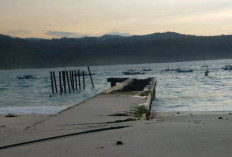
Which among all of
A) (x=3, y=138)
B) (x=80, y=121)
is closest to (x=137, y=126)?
(x=80, y=121)

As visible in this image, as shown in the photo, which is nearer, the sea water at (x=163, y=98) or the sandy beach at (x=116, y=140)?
the sandy beach at (x=116, y=140)

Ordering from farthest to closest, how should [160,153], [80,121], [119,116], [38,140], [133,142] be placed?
1. [119,116]
2. [80,121]
3. [38,140]
4. [133,142]
5. [160,153]

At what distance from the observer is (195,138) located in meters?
7.12

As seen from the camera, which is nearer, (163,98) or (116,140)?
(116,140)

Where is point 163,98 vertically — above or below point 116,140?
below

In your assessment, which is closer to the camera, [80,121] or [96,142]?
Result: [96,142]

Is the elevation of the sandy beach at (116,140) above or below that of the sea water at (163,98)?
above

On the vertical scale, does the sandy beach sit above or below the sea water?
above

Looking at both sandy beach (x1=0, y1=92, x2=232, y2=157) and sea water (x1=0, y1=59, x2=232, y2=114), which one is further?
sea water (x1=0, y1=59, x2=232, y2=114)

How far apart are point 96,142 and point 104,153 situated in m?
0.99

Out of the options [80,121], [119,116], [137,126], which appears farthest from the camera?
[119,116]

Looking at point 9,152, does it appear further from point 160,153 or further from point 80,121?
point 80,121

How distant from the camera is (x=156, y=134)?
25.4ft

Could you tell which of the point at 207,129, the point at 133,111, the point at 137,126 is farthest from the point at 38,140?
the point at 133,111
